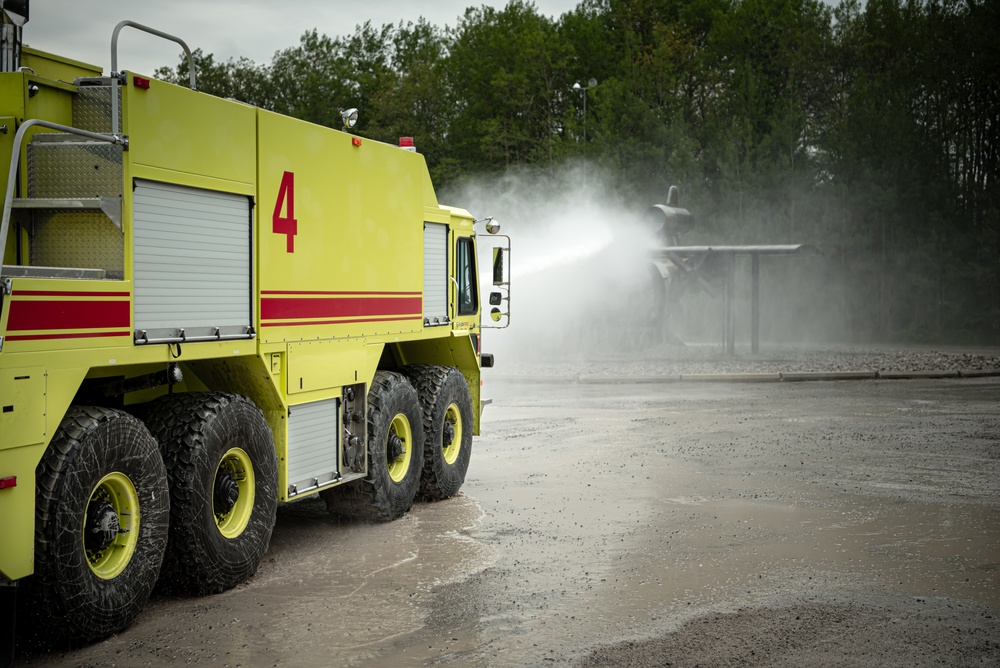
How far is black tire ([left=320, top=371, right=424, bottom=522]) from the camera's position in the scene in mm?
9414

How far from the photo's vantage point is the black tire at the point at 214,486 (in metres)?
6.99

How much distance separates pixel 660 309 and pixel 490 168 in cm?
2751

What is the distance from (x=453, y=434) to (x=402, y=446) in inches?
52.3

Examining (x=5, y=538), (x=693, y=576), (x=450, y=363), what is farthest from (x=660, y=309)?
(x=5, y=538)

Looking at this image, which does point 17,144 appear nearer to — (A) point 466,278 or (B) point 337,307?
(B) point 337,307

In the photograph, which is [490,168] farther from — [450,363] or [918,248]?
[450,363]

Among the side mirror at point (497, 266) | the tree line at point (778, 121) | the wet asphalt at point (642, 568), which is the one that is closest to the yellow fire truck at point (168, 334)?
the wet asphalt at point (642, 568)

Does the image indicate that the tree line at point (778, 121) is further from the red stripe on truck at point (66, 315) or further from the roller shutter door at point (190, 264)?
the red stripe on truck at point (66, 315)

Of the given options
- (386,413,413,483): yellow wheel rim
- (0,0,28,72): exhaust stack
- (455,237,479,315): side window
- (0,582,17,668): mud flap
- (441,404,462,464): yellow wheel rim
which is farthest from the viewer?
(455,237,479,315): side window

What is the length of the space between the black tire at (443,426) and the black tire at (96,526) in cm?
412

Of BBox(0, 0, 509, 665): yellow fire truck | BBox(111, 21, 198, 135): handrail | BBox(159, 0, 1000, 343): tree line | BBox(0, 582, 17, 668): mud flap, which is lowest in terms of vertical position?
BBox(0, 582, 17, 668): mud flap

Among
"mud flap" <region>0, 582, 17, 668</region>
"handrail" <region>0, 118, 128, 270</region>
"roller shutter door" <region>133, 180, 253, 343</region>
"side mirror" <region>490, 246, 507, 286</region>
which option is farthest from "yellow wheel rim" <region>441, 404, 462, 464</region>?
"mud flap" <region>0, 582, 17, 668</region>

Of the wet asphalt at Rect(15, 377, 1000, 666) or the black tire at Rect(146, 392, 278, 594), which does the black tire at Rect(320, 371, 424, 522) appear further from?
the black tire at Rect(146, 392, 278, 594)

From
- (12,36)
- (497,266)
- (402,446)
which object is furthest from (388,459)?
(12,36)
